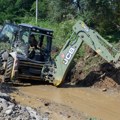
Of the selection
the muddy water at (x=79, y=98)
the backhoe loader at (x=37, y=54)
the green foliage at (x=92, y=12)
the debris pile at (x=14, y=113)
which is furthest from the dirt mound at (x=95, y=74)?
the green foliage at (x=92, y=12)

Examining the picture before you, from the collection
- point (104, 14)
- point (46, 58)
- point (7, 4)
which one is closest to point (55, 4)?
point (104, 14)

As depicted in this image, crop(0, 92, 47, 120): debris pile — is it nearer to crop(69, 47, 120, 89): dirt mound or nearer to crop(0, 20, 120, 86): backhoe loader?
crop(0, 20, 120, 86): backhoe loader

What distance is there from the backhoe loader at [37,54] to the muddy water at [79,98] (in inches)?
19.0

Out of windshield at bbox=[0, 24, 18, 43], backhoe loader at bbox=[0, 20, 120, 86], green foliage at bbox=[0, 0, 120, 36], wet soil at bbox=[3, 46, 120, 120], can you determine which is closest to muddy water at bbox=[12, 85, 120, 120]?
wet soil at bbox=[3, 46, 120, 120]

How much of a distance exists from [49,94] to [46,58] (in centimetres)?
180

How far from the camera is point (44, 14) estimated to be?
46.4m

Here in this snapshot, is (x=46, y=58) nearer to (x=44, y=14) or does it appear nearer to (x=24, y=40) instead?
(x=24, y=40)

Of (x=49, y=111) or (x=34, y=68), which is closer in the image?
(x=49, y=111)

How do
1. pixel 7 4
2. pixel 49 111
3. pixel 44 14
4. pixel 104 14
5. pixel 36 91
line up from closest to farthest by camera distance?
pixel 49 111, pixel 36 91, pixel 104 14, pixel 44 14, pixel 7 4

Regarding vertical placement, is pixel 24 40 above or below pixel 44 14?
above

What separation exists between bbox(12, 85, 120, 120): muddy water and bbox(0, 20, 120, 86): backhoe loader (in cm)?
48

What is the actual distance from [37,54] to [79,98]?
2.50 meters

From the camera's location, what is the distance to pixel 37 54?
44.6 ft

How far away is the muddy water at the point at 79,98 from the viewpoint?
10570mm
